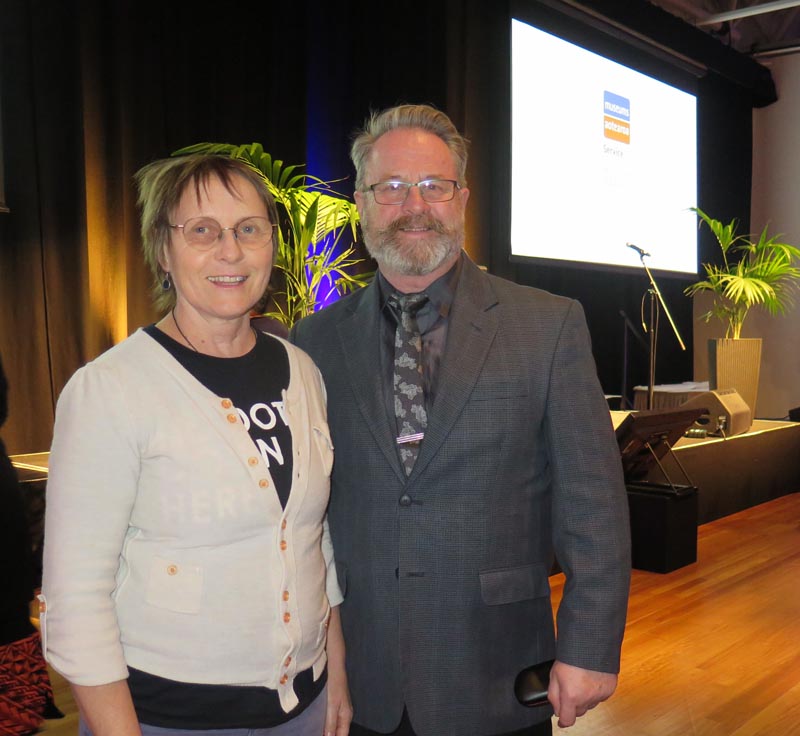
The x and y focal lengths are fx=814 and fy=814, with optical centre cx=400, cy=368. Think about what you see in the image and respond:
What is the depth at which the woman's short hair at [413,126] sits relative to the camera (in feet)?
5.31

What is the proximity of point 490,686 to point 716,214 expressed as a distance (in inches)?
327

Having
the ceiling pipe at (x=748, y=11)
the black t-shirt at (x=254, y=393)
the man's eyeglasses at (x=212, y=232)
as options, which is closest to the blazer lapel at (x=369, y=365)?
the black t-shirt at (x=254, y=393)

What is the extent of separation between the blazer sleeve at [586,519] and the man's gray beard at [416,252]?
0.30m

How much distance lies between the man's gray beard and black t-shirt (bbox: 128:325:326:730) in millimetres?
351

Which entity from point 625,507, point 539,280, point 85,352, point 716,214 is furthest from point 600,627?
point 716,214

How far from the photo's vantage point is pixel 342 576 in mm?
1500

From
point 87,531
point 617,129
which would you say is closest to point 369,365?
point 87,531

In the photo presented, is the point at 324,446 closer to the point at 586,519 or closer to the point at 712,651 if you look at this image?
the point at 586,519

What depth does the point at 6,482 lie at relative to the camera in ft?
8.21

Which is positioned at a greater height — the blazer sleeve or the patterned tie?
the patterned tie

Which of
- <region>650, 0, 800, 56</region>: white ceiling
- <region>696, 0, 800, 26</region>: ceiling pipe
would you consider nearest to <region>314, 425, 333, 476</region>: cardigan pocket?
<region>696, 0, 800, 26</region>: ceiling pipe

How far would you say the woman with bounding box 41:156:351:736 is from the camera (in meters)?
1.07

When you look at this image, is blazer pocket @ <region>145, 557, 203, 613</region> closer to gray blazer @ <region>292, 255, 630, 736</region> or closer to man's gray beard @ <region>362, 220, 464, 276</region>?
gray blazer @ <region>292, 255, 630, 736</region>

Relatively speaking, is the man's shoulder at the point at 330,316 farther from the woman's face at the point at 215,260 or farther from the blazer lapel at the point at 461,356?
the woman's face at the point at 215,260
